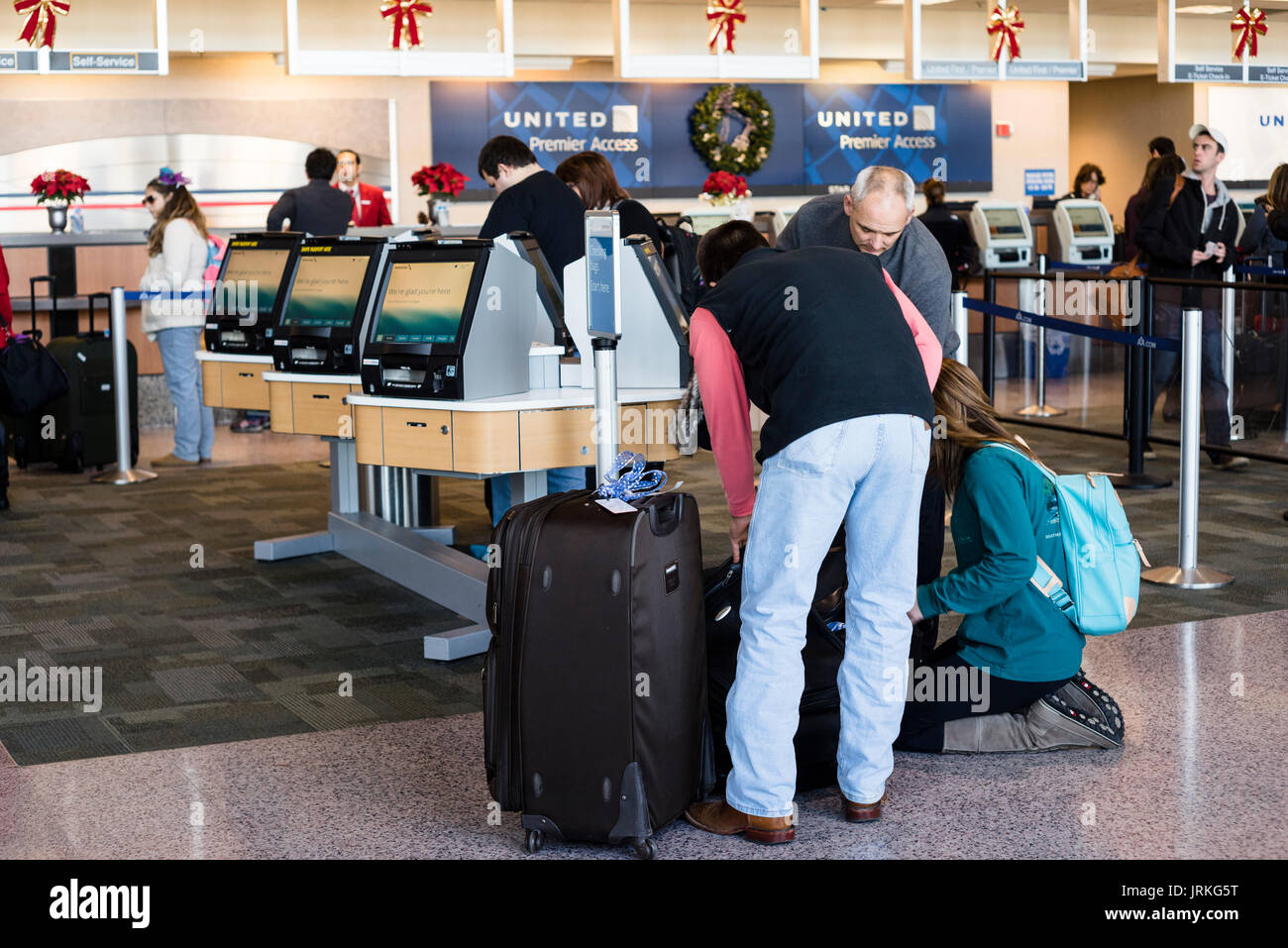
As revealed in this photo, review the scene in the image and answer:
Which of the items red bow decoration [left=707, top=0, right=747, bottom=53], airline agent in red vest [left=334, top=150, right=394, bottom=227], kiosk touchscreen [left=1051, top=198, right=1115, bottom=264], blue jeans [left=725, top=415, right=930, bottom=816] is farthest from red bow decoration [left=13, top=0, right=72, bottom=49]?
blue jeans [left=725, top=415, right=930, bottom=816]

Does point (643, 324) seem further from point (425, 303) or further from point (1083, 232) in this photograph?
point (1083, 232)

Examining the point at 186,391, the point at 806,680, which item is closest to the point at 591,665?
the point at 806,680

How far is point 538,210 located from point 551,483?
37.8 inches

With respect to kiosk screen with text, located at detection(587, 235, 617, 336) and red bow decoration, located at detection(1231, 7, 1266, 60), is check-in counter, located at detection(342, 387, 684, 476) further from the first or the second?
red bow decoration, located at detection(1231, 7, 1266, 60)

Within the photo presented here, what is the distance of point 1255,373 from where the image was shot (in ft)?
22.7

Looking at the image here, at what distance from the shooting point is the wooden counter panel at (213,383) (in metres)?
5.98

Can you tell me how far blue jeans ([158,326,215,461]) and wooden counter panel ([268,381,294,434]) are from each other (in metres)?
2.96

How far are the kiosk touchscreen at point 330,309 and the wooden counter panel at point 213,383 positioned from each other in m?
0.61

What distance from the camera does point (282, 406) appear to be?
539 centimetres

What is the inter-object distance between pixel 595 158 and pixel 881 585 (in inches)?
Answer: 124

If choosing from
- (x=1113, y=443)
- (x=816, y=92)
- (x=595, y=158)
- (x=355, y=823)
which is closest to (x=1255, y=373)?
(x=1113, y=443)

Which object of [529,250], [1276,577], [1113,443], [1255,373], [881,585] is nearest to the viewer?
[881,585]
